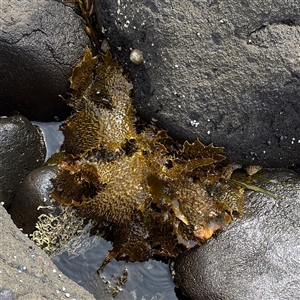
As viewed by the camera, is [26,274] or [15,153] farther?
[15,153]

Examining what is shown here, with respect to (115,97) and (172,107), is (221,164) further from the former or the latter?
(115,97)

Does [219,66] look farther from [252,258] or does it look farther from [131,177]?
[252,258]

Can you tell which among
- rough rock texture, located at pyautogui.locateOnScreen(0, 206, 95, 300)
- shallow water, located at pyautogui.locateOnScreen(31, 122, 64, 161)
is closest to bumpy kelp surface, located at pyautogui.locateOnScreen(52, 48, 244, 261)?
shallow water, located at pyautogui.locateOnScreen(31, 122, 64, 161)

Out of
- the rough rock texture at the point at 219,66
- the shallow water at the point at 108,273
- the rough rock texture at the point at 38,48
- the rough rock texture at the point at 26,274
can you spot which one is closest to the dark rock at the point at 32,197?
the shallow water at the point at 108,273

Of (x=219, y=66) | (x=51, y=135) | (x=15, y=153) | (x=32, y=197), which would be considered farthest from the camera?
Answer: (x=51, y=135)

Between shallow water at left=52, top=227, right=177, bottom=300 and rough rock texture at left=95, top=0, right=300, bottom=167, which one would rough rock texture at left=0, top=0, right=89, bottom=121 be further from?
shallow water at left=52, top=227, right=177, bottom=300

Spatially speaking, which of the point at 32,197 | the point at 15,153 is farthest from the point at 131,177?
the point at 15,153

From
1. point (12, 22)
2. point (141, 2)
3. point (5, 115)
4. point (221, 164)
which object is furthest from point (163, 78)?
point (5, 115)
